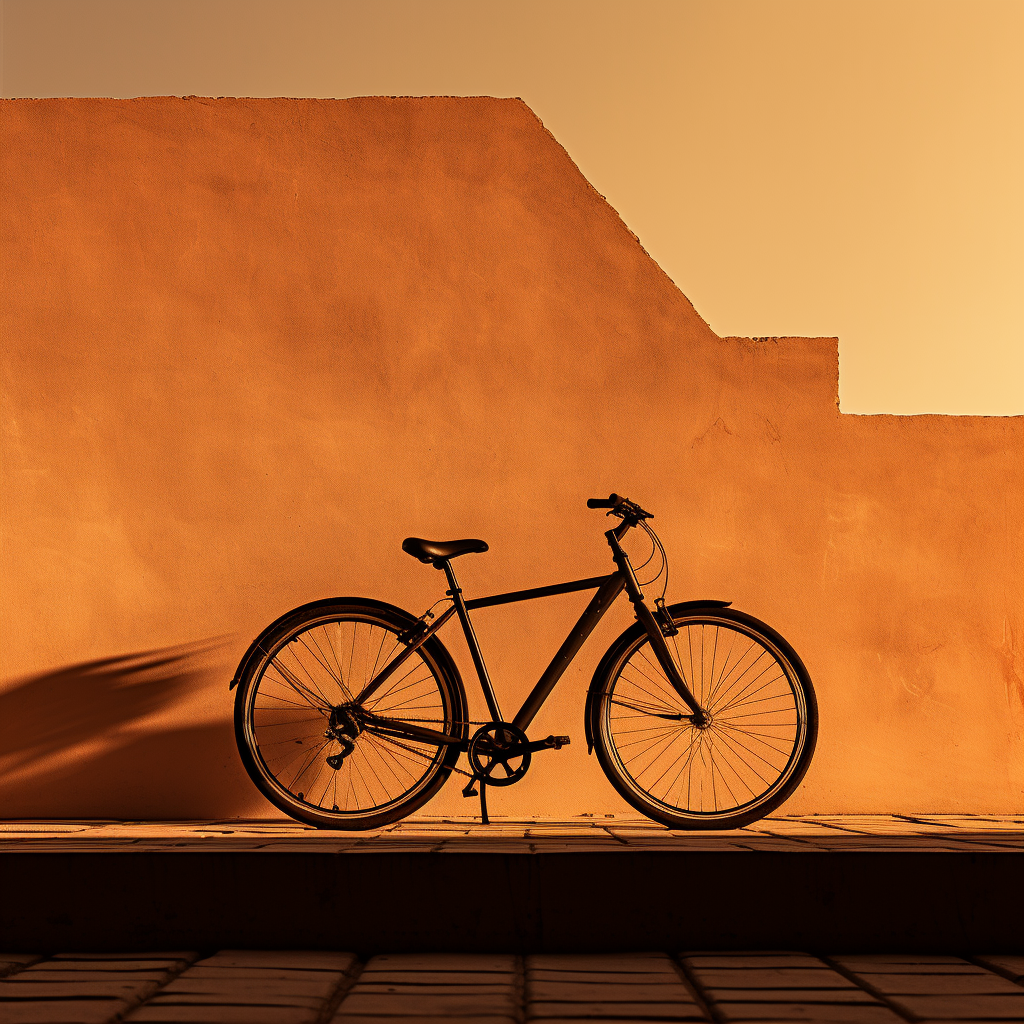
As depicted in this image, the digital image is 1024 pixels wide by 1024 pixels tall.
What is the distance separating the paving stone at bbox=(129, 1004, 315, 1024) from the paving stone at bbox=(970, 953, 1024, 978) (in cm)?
122

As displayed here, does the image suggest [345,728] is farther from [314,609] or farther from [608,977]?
[608,977]

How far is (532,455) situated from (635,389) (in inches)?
17.4

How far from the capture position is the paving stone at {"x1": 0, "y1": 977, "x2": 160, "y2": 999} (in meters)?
1.71

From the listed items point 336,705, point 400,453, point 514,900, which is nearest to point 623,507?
point 400,453

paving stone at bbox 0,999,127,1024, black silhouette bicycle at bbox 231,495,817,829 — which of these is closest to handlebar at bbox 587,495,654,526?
black silhouette bicycle at bbox 231,495,817,829

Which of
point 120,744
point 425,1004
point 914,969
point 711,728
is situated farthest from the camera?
point 120,744

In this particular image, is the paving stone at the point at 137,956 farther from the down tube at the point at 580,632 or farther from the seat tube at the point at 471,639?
the down tube at the point at 580,632

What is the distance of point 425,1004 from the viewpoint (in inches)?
67.1

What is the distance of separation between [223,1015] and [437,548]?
1.67 m

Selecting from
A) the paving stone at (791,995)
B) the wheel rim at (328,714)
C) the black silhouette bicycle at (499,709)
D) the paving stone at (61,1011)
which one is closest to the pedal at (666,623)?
the black silhouette bicycle at (499,709)

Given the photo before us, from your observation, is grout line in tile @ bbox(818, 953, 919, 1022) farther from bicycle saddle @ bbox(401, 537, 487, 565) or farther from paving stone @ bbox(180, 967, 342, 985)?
bicycle saddle @ bbox(401, 537, 487, 565)

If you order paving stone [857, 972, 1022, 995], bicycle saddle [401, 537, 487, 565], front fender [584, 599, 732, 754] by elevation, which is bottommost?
paving stone [857, 972, 1022, 995]

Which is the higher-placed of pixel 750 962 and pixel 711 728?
pixel 711 728

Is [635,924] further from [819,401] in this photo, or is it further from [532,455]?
[819,401]
